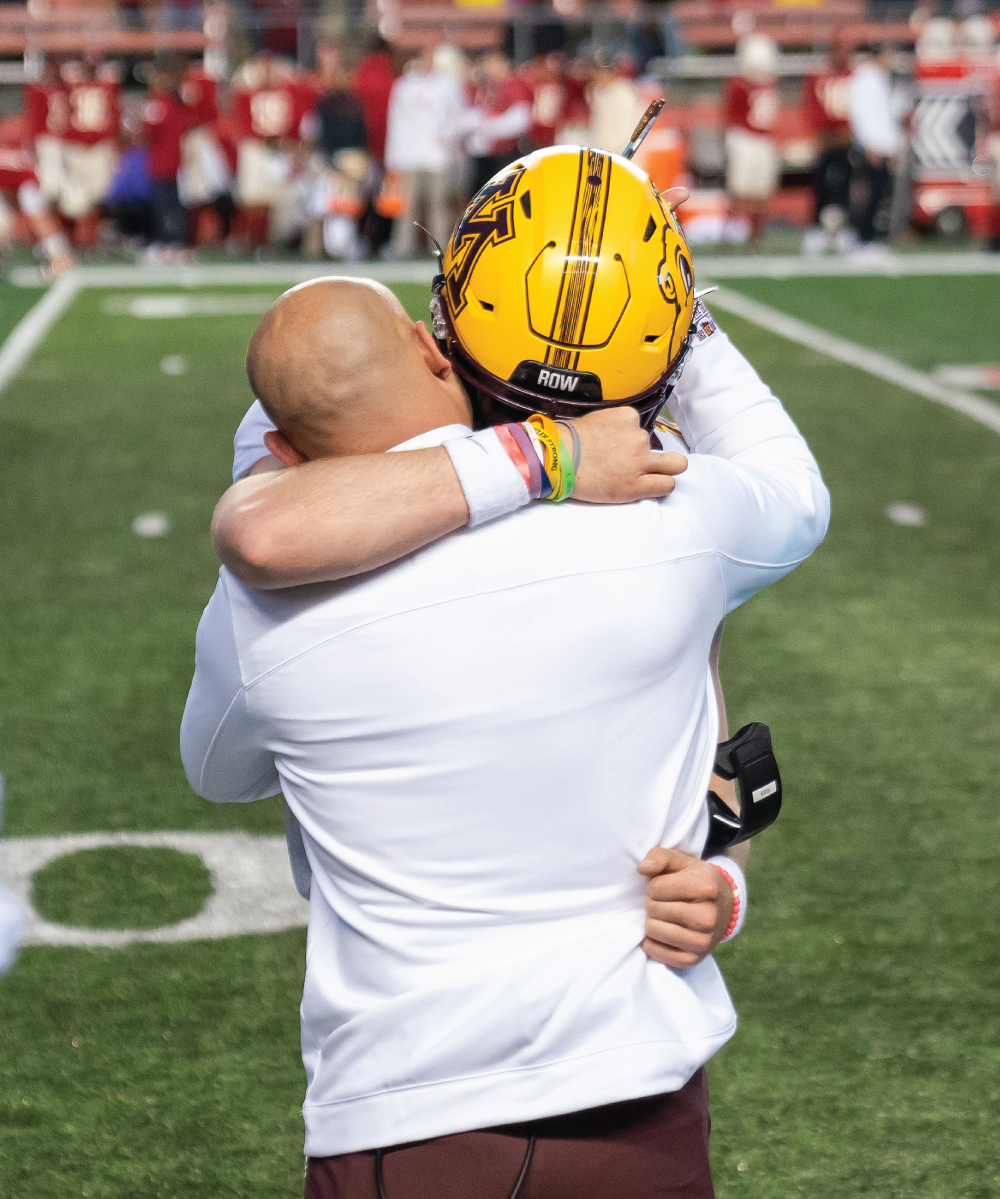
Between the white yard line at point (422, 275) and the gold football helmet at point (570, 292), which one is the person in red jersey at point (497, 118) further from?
the gold football helmet at point (570, 292)

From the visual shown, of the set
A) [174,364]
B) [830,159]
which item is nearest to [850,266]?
[830,159]

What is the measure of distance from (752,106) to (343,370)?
54.7 ft

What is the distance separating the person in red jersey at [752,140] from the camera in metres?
16.7

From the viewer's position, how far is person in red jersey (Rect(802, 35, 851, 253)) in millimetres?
16938

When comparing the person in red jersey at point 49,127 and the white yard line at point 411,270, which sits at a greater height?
the person in red jersey at point 49,127

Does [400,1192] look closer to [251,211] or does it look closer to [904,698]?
[904,698]

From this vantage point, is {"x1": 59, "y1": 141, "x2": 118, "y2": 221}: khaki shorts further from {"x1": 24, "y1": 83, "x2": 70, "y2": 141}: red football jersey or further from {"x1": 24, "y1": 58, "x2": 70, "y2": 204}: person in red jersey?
{"x1": 24, "y1": 83, "x2": 70, "y2": 141}: red football jersey

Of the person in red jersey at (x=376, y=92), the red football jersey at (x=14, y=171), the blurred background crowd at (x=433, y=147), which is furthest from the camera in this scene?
the person in red jersey at (x=376, y=92)

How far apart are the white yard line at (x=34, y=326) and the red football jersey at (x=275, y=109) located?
3.27 metres

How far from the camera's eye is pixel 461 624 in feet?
4.59

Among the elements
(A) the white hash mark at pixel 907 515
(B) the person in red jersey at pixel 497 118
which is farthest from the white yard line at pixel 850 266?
(A) the white hash mark at pixel 907 515

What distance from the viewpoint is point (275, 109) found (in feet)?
56.4

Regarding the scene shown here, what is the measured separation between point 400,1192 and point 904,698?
3.70 meters

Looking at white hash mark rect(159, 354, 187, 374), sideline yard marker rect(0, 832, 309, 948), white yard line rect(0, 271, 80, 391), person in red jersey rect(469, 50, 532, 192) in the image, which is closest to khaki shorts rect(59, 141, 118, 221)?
white yard line rect(0, 271, 80, 391)
